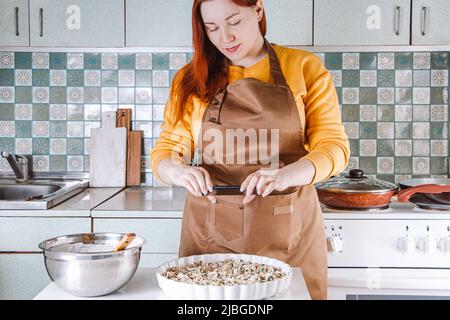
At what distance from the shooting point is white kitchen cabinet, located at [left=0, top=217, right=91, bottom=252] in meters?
2.00

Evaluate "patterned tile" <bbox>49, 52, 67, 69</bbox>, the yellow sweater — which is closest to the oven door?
the yellow sweater

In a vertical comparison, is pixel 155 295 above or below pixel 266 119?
below

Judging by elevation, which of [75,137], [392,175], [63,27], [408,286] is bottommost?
[408,286]

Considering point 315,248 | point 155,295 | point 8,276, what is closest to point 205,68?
point 315,248

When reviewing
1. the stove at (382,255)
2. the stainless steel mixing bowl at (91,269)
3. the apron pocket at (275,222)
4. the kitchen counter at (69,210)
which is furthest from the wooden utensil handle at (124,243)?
the stove at (382,255)

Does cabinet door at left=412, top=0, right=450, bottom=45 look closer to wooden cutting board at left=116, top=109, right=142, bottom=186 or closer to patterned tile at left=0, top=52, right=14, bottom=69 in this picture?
wooden cutting board at left=116, top=109, right=142, bottom=186

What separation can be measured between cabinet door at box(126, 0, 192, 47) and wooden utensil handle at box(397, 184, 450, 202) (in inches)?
38.9

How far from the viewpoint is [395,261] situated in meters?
2.01

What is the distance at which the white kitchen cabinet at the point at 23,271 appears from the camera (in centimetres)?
201

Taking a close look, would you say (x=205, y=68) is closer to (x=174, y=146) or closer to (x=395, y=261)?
(x=174, y=146)

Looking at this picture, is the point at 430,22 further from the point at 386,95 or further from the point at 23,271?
the point at 23,271

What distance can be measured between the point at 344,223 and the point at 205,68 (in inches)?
29.0

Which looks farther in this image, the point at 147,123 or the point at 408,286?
the point at 147,123

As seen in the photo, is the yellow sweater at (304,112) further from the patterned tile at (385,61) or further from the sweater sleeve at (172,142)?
the patterned tile at (385,61)
